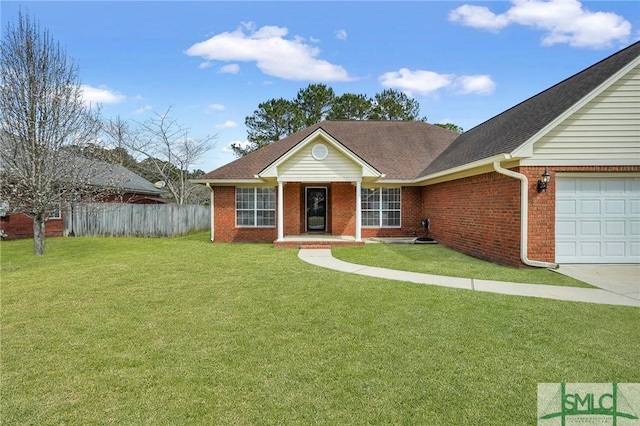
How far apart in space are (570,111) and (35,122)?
1619cm

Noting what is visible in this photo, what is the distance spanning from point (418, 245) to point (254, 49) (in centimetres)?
1533

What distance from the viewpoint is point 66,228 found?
18609mm

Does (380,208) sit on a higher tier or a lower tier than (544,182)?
lower

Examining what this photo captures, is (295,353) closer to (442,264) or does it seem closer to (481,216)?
(442,264)

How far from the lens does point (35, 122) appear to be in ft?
38.2

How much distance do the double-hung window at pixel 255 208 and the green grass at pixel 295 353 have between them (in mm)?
8511

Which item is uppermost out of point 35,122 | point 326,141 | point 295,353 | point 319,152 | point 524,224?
point 35,122

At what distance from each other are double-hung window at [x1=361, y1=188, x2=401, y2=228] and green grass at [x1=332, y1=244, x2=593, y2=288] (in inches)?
112

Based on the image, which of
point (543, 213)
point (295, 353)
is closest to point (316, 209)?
point (543, 213)

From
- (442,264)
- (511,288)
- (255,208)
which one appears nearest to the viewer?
(511,288)

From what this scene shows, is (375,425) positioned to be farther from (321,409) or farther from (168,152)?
(168,152)

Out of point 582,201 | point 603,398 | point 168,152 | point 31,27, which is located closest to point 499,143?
point 582,201

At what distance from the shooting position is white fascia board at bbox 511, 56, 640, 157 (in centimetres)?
834

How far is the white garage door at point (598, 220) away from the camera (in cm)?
877
